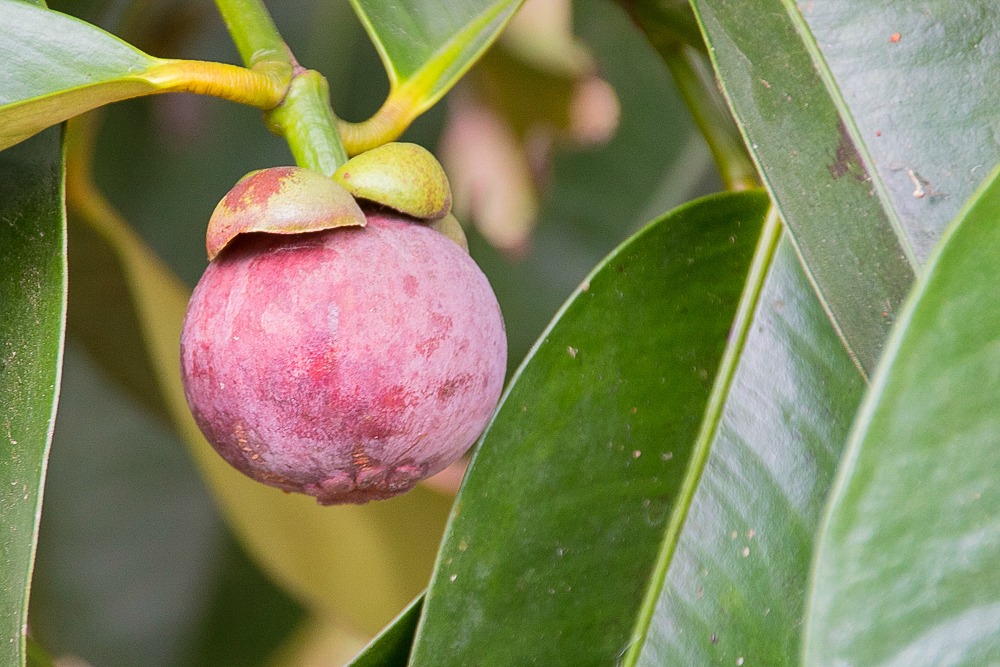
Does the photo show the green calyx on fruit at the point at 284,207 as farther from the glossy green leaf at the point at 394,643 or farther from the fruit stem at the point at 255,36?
the glossy green leaf at the point at 394,643

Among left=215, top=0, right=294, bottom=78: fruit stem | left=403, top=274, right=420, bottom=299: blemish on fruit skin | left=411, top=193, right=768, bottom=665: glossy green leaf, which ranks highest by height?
left=215, top=0, right=294, bottom=78: fruit stem

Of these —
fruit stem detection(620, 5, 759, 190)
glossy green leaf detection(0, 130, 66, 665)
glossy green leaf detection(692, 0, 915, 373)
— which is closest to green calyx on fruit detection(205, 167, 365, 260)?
glossy green leaf detection(0, 130, 66, 665)

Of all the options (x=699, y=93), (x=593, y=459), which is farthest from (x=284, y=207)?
(x=699, y=93)

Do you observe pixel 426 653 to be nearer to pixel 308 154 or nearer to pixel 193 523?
pixel 308 154

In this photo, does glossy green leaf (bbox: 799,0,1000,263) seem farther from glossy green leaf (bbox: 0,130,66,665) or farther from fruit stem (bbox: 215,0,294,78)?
glossy green leaf (bbox: 0,130,66,665)

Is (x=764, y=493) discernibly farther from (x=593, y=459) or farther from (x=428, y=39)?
(x=428, y=39)

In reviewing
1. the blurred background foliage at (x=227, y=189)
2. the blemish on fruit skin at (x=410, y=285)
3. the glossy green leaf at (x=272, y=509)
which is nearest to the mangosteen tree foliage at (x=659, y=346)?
the blemish on fruit skin at (x=410, y=285)
